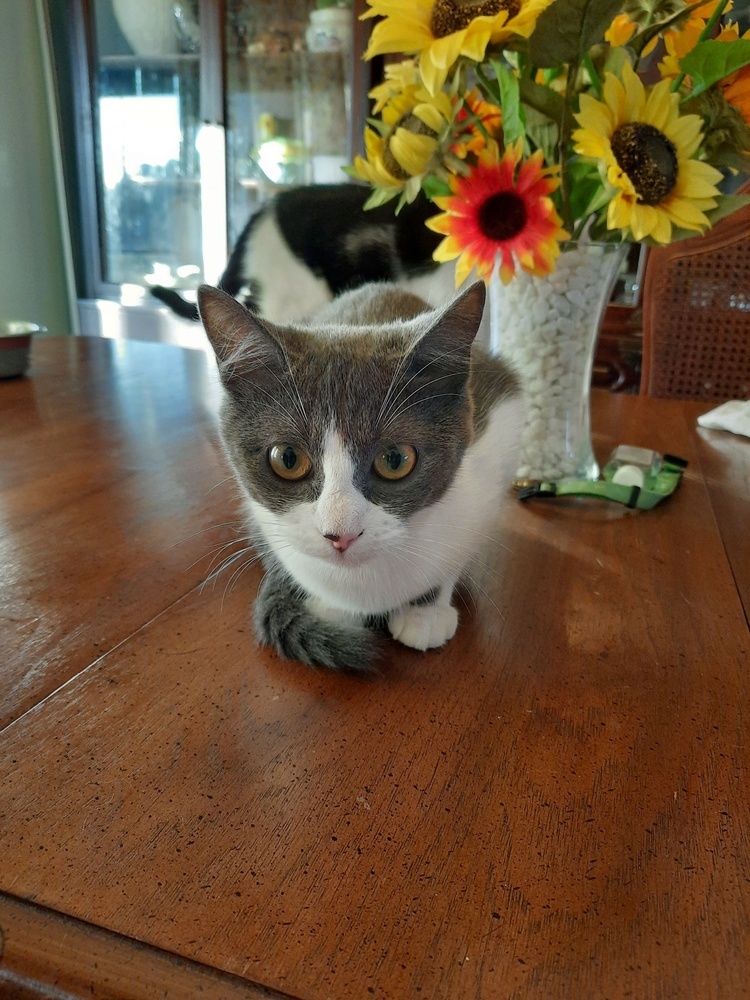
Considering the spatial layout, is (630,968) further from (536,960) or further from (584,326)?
(584,326)

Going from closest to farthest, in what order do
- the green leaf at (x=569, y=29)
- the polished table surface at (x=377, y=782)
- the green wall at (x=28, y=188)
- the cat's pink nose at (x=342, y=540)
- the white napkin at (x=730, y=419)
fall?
the polished table surface at (x=377, y=782) < the cat's pink nose at (x=342, y=540) < the green leaf at (x=569, y=29) < the white napkin at (x=730, y=419) < the green wall at (x=28, y=188)

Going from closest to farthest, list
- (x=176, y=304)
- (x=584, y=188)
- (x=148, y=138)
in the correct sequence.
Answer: (x=584, y=188) → (x=176, y=304) → (x=148, y=138)

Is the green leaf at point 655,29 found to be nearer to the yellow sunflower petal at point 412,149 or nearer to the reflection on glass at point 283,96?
the yellow sunflower petal at point 412,149

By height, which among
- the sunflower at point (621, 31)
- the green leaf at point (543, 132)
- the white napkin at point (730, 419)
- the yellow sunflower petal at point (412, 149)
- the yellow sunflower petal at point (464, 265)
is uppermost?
the sunflower at point (621, 31)

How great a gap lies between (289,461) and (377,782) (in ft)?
0.82

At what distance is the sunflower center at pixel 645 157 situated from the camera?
0.67 meters

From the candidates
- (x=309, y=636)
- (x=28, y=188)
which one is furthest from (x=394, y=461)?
(x=28, y=188)

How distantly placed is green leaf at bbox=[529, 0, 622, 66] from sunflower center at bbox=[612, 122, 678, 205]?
0.08m

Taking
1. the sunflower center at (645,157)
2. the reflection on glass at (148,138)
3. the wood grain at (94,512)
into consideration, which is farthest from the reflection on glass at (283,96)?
the sunflower center at (645,157)

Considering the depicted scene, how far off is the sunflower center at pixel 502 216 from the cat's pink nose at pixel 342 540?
1.26 feet

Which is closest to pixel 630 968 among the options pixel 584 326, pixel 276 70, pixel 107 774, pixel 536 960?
pixel 536 960

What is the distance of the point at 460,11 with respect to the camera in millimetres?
685

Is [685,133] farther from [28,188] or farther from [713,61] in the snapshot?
[28,188]

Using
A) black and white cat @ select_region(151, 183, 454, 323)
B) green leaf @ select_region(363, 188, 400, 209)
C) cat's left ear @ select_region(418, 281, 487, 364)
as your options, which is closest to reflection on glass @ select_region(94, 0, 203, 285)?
black and white cat @ select_region(151, 183, 454, 323)
